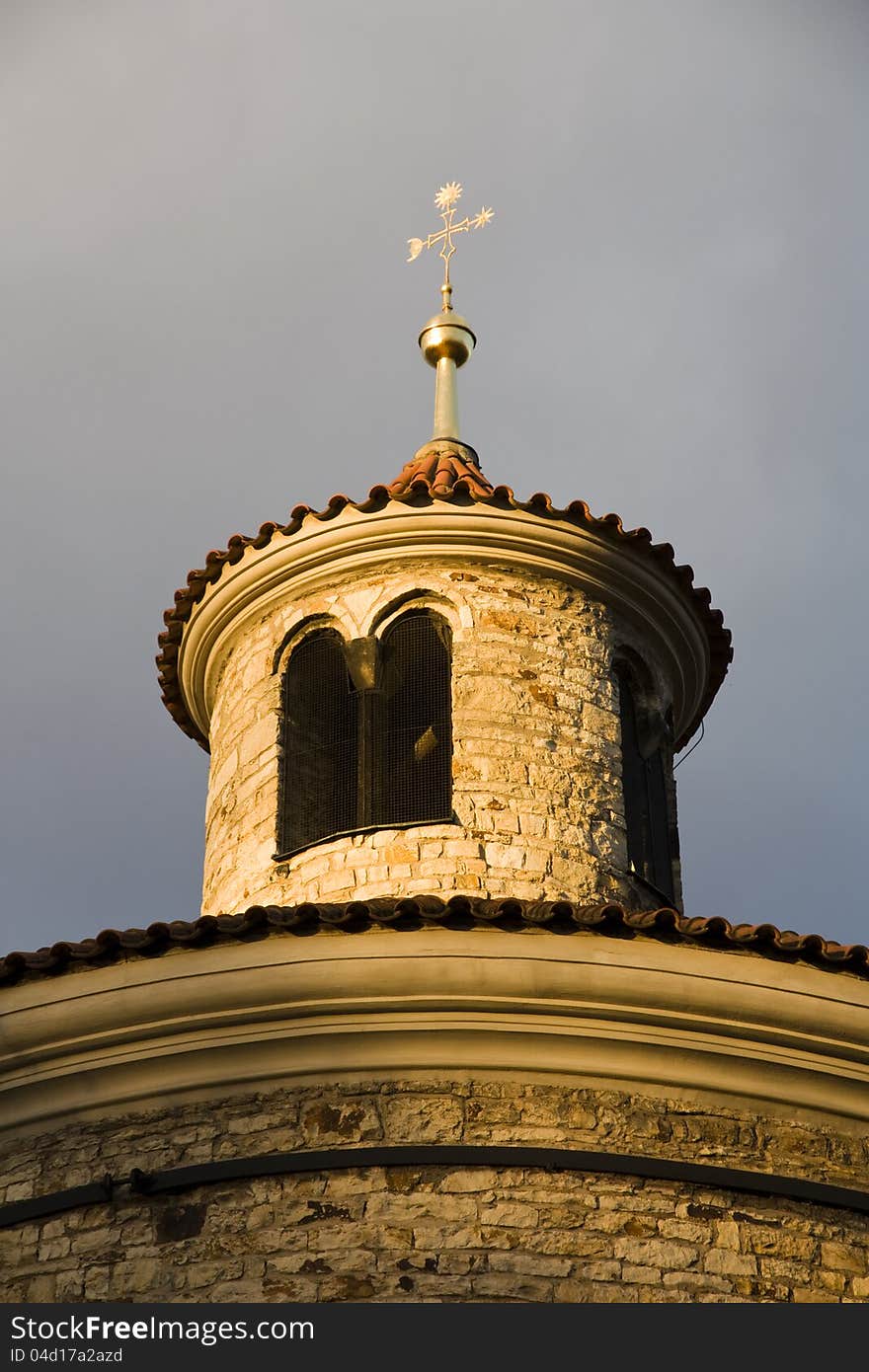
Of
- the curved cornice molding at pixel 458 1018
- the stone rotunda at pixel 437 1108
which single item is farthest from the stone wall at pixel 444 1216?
the curved cornice molding at pixel 458 1018

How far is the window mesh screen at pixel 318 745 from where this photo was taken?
491 inches

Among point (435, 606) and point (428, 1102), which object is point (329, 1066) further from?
point (435, 606)

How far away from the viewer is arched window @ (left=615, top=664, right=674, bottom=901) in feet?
41.0

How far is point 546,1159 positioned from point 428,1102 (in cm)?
56

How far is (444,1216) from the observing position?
9.11 m

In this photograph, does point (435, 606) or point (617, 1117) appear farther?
point (435, 606)

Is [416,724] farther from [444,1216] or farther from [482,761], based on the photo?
[444,1216]

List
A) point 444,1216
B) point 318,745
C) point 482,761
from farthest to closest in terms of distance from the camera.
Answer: point 318,745 < point 482,761 < point 444,1216

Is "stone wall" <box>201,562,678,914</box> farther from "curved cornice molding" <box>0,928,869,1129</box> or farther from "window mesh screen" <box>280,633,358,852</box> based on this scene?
"curved cornice molding" <box>0,928,869,1129</box>

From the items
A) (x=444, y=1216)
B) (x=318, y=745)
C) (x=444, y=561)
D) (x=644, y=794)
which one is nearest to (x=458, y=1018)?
(x=444, y=1216)

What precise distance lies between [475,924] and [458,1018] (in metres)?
0.41

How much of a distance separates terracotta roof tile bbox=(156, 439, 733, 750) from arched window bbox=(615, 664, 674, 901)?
0.72m

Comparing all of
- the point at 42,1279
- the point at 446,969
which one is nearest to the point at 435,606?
the point at 446,969

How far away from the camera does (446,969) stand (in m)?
9.45
